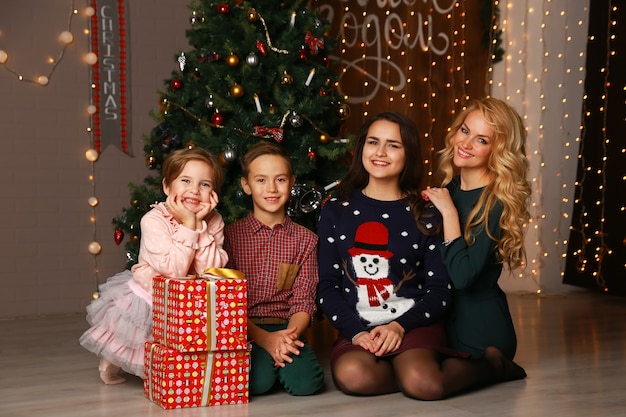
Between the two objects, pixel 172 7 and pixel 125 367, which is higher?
pixel 172 7

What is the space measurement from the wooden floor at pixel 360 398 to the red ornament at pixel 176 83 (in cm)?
122

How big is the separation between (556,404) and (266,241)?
1137 mm

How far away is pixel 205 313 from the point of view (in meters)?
2.70

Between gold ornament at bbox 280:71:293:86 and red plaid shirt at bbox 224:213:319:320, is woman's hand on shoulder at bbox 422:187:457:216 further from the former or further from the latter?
gold ornament at bbox 280:71:293:86

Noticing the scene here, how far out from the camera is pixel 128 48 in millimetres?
5379

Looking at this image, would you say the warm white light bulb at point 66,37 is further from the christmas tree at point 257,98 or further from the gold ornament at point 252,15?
the gold ornament at point 252,15

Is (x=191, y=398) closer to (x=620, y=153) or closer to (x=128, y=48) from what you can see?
(x=128, y=48)

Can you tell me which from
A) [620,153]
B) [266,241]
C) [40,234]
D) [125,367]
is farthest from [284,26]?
[620,153]

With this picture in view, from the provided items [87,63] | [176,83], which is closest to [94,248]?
[87,63]

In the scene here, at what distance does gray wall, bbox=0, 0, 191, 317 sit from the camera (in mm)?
5094

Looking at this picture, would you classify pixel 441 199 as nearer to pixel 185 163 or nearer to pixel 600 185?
pixel 185 163

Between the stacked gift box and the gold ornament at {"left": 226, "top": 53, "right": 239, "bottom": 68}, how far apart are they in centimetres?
119

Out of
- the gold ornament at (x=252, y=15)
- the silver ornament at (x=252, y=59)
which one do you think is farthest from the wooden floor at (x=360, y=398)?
the gold ornament at (x=252, y=15)

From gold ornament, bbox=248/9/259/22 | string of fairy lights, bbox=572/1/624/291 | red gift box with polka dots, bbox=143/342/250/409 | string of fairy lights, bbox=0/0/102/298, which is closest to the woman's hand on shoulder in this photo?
red gift box with polka dots, bbox=143/342/250/409
